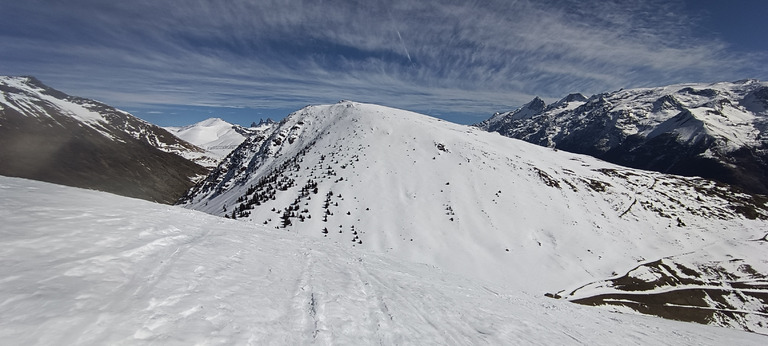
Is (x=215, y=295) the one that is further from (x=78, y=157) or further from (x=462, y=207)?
(x=78, y=157)

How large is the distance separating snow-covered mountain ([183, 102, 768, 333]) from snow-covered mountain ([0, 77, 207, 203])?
72.5 metres

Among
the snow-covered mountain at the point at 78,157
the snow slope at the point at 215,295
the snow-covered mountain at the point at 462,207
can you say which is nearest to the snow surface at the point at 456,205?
the snow-covered mountain at the point at 462,207

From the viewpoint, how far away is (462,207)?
151ft

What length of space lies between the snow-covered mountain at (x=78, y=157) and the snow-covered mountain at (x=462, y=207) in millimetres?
72520

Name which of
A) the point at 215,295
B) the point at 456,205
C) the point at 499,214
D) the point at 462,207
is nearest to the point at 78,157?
the point at 456,205

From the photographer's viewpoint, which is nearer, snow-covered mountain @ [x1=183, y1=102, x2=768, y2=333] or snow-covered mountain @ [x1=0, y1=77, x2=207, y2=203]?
snow-covered mountain @ [x1=183, y1=102, x2=768, y2=333]

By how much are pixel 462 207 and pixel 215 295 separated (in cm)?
4144

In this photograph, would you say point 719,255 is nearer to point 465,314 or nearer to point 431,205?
point 431,205

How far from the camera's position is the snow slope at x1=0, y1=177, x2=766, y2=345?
5.31 meters

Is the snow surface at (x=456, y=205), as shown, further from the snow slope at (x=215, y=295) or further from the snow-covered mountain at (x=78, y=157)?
the snow-covered mountain at (x=78, y=157)

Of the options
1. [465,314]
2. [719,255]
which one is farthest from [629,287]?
[465,314]

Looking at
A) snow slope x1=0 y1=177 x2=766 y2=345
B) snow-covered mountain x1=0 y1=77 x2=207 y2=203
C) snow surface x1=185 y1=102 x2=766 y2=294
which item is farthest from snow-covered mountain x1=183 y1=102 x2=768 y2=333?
snow-covered mountain x1=0 y1=77 x2=207 y2=203

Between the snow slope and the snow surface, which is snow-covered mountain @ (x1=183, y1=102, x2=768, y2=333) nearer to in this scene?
the snow surface

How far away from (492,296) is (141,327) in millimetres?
13235
